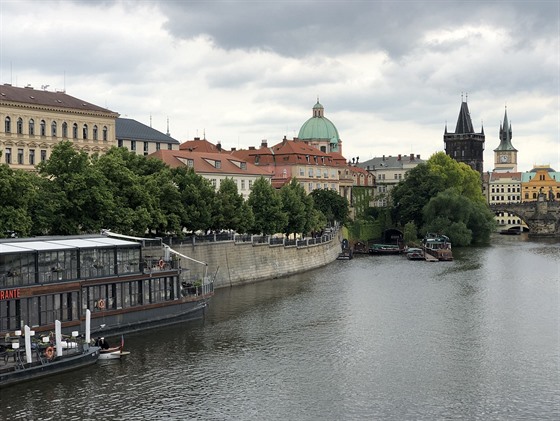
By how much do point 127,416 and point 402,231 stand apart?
120 meters

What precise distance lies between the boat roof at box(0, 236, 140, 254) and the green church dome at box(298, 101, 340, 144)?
443 ft

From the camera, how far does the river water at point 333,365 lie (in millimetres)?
43938

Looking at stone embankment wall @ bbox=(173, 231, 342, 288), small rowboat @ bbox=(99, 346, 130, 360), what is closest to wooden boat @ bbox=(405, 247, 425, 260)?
stone embankment wall @ bbox=(173, 231, 342, 288)

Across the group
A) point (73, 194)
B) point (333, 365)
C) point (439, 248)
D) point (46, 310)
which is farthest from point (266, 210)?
point (333, 365)

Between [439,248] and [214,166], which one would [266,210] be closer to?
[214,166]

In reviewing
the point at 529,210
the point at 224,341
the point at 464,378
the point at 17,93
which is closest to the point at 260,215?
the point at 17,93

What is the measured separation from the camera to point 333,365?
2072 inches

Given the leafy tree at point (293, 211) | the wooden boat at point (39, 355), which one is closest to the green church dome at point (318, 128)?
the leafy tree at point (293, 211)

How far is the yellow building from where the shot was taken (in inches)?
3834

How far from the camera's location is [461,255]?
129 metres

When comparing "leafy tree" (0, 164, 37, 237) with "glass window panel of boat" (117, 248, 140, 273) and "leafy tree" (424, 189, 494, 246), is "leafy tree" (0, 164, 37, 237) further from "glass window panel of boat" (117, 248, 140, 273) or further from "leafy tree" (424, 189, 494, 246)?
"leafy tree" (424, 189, 494, 246)

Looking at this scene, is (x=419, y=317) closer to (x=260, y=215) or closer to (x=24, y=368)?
(x=24, y=368)

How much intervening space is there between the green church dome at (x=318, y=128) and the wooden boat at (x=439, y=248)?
6482 centimetres

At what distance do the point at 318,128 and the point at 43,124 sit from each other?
3984 inches
